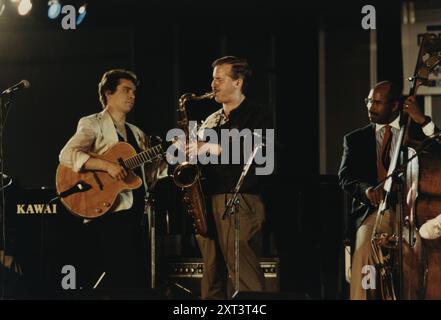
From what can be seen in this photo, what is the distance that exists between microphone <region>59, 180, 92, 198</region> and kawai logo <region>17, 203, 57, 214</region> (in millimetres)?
128

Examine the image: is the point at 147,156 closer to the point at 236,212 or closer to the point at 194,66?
the point at 236,212

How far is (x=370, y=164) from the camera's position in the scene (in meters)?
6.23

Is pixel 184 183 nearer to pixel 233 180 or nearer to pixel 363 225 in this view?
pixel 233 180

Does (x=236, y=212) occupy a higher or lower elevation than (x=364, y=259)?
higher

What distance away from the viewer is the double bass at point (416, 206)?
547cm

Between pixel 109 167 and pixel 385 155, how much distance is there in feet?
7.26

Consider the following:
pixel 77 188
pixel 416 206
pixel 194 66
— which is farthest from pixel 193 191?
pixel 416 206

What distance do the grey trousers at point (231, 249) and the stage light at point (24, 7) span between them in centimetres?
253

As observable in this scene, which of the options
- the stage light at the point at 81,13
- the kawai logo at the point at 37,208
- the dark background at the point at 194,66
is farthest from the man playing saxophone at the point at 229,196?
the stage light at the point at 81,13

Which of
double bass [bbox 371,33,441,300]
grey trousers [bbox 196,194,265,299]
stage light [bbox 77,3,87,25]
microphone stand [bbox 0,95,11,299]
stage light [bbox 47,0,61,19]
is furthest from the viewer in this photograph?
stage light [bbox 77,3,87,25]

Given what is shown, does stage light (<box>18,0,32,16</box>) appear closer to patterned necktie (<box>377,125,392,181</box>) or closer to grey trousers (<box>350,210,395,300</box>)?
patterned necktie (<box>377,125,392,181</box>)

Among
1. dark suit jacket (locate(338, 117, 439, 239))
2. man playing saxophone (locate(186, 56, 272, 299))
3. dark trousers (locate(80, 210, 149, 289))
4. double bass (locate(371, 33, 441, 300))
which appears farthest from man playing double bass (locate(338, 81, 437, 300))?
dark trousers (locate(80, 210, 149, 289))

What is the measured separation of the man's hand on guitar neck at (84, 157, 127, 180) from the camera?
22.0 feet
